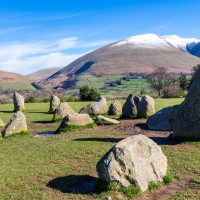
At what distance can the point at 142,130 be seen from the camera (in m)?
26.6

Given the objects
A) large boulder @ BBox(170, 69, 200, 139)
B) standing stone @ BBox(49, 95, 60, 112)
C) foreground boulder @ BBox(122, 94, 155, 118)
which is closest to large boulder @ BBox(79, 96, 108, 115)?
foreground boulder @ BBox(122, 94, 155, 118)

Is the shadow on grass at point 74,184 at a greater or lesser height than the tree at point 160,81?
lesser

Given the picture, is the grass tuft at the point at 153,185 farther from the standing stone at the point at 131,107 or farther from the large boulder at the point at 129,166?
the standing stone at the point at 131,107

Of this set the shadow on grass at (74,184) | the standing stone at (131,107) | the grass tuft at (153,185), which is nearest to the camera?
the grass tuft at (153,185)

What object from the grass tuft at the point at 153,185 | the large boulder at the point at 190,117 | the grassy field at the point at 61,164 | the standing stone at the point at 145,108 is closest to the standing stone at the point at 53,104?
the standing stone at the point at 145,108

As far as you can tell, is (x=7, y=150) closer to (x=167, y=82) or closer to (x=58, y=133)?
(x=58, y=133)

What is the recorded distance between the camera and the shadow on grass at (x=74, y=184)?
13.5m

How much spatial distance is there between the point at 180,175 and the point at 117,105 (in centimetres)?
2383

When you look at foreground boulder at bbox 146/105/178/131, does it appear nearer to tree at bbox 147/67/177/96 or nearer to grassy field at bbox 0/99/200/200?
grassy field at bbox 0/99/200/200

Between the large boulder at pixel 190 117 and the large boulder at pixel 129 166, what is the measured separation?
727 cm

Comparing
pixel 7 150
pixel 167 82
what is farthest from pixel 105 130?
pixel 167 82

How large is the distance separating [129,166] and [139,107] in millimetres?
21041

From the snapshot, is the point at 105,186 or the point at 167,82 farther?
the point at 167,82

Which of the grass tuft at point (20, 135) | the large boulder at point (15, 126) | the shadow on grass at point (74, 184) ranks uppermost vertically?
the large boulder at point (15, 126)
